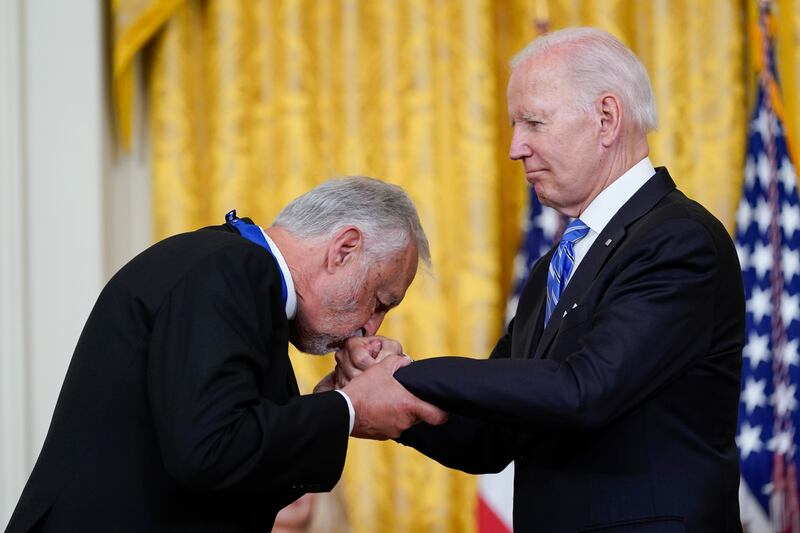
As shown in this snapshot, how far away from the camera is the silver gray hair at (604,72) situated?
2695mm

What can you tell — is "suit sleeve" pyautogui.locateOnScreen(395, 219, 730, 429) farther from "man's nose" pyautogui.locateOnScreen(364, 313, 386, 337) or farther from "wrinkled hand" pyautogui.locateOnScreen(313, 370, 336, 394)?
"wrinkled hand" pyautogui.locateOnScreen(313, 370, 336, 394)

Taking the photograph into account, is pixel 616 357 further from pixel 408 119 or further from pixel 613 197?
pixel 408 119

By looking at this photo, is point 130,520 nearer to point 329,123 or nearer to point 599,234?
point 599,234

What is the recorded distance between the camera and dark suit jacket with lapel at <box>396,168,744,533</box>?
7.57 ft

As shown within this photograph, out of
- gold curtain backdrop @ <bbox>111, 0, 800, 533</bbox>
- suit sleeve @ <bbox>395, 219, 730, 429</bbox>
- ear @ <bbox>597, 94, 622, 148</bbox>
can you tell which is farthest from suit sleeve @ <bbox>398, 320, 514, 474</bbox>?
gold curtain backdrop @ <bbox>111, 0, 800, 533</bbox>

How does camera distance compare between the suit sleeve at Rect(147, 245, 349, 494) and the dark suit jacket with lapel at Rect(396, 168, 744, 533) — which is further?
the dark suit jacket with lapel at Rect(396, 168, 744, 533)

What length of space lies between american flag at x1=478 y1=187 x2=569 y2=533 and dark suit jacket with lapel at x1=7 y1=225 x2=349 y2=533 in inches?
96.4

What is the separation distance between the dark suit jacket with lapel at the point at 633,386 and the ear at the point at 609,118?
0.24 m

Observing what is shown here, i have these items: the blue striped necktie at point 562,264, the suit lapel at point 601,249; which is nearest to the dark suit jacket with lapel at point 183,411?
the suit lapel at point 601,249

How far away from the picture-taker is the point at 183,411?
6.89ft

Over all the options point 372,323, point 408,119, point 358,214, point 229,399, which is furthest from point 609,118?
point 408,119

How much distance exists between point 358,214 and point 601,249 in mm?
566

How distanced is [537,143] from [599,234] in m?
0.30

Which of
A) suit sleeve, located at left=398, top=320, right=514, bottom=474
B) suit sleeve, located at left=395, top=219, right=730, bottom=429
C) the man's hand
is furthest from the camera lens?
suit sleeve, located at left=398, top=320, right=514, bottom=474
